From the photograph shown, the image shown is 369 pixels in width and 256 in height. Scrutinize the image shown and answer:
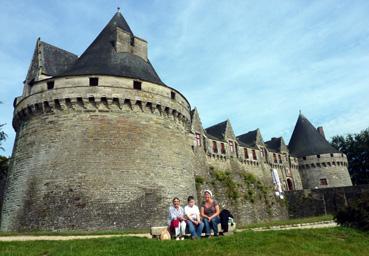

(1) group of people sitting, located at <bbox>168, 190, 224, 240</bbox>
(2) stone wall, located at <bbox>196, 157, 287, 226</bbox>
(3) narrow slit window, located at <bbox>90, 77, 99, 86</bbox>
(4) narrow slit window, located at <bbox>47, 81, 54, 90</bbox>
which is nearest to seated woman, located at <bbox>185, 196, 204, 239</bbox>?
(1) group of people sitting, located at <bbox>168, 190, 224, 240</bbox>

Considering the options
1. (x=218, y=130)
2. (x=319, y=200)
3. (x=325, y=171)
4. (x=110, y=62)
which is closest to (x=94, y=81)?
(x=110, y=62)

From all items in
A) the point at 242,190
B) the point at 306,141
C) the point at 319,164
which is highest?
the point at 306,141

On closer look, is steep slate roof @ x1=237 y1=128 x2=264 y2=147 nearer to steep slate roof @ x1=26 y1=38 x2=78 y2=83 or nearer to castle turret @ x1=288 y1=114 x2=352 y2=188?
castle turret @ x1=288 y1=114 x2=352 y2=188

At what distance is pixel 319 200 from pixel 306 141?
35.5 ft

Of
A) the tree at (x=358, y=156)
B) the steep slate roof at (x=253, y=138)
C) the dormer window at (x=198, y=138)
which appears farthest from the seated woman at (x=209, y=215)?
the tree at (x=358, y=156)

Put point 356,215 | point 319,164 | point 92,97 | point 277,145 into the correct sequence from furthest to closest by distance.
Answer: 1. point 277,145
2. point 319,164
3. point 92,97
4. point 356,215

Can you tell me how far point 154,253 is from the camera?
7.33 metres

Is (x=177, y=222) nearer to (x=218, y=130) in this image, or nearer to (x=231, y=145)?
(x=231, y=145)

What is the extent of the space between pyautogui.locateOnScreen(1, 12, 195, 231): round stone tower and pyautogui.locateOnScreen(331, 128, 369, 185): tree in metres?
34.1

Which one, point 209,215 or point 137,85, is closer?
point 209,215

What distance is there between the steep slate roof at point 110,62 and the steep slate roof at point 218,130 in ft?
35.0

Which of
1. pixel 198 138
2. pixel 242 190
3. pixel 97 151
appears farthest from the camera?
pixel 242 190

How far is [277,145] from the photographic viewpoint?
3781 cm

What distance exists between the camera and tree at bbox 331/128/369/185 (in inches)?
1796
